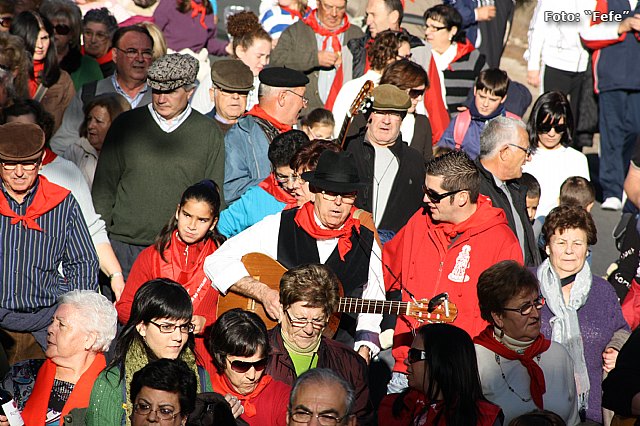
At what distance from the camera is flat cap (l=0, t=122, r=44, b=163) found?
6828mm

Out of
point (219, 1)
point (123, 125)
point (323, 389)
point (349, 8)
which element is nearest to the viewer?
point (323, 389)

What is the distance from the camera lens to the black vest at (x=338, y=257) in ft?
22.2

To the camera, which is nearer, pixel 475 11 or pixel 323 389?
pixel 323 389

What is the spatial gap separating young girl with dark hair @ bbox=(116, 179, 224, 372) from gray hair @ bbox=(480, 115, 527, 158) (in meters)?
1.97

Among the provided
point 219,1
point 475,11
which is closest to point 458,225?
point 475,11

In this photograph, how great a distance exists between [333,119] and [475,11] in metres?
4.24

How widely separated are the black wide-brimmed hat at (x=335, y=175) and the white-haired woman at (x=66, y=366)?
139 centimetres

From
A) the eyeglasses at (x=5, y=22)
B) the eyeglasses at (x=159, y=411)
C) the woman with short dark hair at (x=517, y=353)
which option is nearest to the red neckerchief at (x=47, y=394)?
the eyeglasses at (x=159, y=411)

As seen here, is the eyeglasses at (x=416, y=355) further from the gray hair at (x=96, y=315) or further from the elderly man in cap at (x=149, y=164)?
the elderly man in cap at (x=149, y=164)

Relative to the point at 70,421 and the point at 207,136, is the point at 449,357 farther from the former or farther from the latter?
the point at 207,136

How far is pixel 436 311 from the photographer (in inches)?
252

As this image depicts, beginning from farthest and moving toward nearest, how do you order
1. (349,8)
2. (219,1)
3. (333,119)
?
(219,1)
(349,8)
(333,119)

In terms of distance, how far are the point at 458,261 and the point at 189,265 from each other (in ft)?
5.29

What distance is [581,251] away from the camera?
725cm
